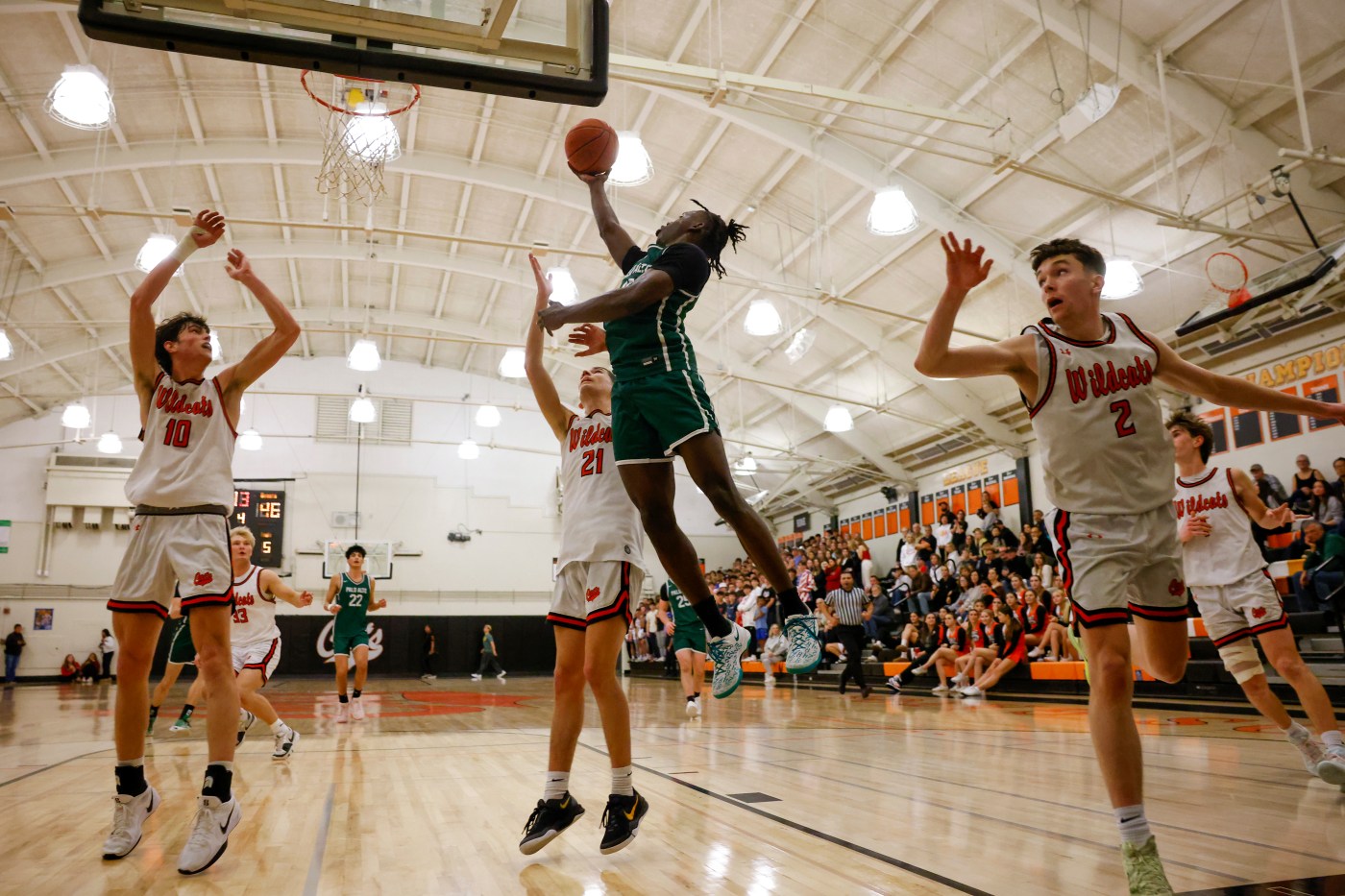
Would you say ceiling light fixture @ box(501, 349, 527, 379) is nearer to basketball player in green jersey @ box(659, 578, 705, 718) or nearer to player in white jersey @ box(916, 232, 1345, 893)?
basketball player in green jersey @ box(659, 578, 705, 718)

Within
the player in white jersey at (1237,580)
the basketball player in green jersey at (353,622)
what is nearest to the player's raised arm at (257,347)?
the player in white jersey at (1237,580)

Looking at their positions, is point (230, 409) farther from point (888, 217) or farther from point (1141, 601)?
point (888, 217)

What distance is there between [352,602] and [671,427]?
7.97 m

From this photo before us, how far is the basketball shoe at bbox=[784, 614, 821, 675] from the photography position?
3.44m

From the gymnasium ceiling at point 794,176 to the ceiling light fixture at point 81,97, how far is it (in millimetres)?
3494

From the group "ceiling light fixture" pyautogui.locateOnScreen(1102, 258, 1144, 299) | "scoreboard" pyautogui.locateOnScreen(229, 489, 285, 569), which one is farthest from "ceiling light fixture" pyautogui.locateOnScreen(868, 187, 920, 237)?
"scoreboard" pyautogui.locateOnScreen(229, 489, 285, 569)

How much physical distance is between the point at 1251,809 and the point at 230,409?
421cm

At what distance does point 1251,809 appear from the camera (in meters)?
3.52

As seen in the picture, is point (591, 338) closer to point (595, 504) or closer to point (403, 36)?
point (595, 504)

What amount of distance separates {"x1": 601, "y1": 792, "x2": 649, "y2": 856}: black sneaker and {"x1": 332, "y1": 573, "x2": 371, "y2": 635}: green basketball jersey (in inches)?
300

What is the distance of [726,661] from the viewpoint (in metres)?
3.42

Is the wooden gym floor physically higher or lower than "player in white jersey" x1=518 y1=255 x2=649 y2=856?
lower

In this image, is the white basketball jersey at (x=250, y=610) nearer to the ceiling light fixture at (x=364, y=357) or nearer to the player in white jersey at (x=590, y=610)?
the player in white jersey at (x=590, y=610)

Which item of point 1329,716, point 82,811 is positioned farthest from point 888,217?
point 82,811
